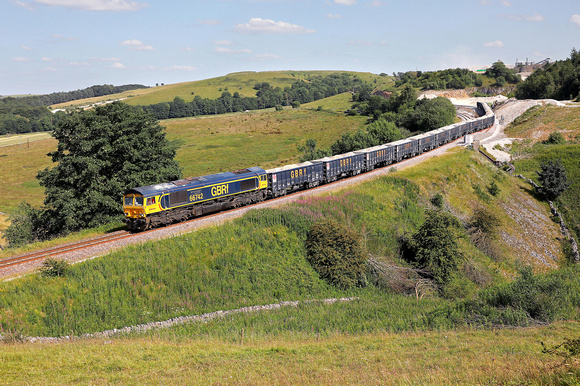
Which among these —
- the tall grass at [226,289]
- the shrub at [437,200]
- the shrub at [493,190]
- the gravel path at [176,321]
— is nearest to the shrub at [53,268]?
the tall grass at [226,289]

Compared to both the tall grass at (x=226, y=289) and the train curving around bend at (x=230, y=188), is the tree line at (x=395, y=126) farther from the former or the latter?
the tall grass at (x=226, y=289)

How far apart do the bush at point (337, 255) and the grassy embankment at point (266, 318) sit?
84 centimetres

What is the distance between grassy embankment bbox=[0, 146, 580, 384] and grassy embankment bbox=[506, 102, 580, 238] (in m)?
25.3

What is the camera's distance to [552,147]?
67688mm

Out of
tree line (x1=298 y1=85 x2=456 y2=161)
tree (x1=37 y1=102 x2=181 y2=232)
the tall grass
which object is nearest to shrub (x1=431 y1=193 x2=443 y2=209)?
the tall grass

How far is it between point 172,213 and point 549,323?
25897 millimetres

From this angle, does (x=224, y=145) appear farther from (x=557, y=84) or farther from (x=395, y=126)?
(x=557, y=84)

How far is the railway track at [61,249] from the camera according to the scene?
932 inches

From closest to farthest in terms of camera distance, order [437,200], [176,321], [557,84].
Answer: [176,321] < [437,200] < [557,84]

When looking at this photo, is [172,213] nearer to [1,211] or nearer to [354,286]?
[354,286]

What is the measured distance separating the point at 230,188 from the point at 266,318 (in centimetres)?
1674

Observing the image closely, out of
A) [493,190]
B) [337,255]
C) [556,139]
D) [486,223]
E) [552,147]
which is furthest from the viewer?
[556,139]

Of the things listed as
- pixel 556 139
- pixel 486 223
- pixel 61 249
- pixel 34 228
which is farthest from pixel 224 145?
pixel 61 249

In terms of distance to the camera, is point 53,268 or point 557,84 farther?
point 557,84
